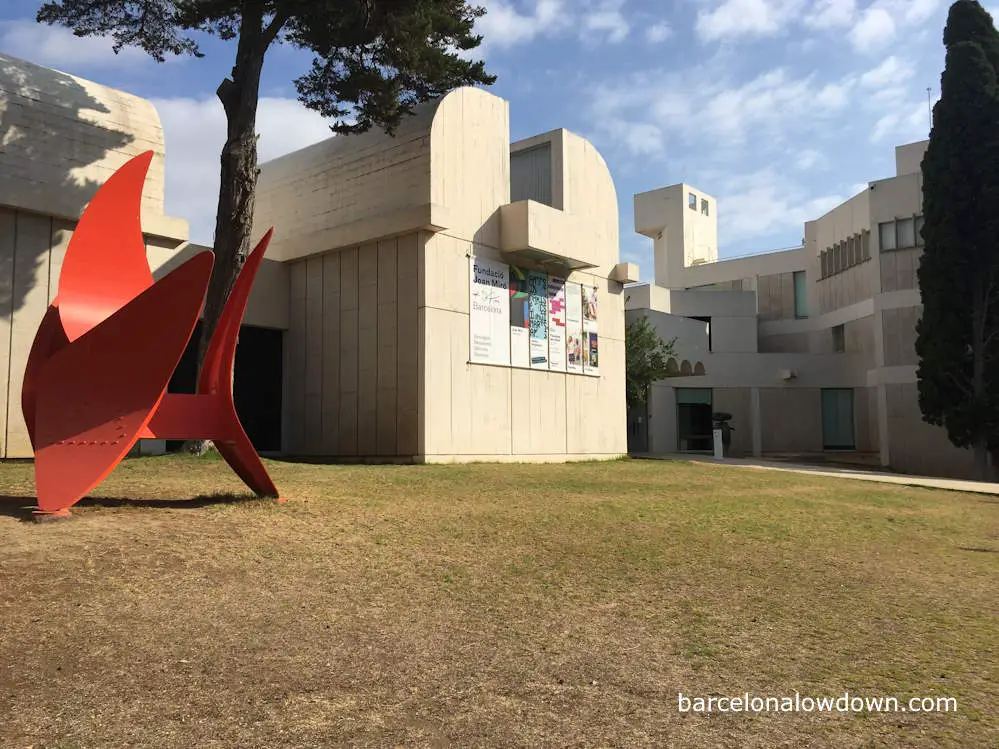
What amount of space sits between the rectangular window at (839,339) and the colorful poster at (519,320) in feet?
74.4

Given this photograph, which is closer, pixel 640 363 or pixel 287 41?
pixel 287 41

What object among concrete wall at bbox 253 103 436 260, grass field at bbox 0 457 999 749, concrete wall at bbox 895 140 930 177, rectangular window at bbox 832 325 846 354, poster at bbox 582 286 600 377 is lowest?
grass field at bbox 0 457 999 749

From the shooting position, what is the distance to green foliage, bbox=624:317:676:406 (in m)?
27.3

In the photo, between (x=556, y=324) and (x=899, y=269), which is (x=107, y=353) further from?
(x=899, y=269)

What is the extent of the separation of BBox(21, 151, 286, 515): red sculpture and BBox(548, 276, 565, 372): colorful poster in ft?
39.6

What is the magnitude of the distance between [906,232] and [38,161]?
1115 inches

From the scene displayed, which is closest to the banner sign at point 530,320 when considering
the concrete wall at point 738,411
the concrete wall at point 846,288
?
the concrete wall at point 846,288

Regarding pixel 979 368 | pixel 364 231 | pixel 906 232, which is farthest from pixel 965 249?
pixel 364 231

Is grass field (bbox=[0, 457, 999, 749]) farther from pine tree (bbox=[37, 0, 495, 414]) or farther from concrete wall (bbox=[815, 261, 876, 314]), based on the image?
concrete wall (bbox=[815, 261, 876, 314])

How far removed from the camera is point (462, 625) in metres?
5.45

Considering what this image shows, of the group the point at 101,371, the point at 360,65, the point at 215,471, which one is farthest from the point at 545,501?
the point at 360,65

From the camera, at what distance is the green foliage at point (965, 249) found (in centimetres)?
2469

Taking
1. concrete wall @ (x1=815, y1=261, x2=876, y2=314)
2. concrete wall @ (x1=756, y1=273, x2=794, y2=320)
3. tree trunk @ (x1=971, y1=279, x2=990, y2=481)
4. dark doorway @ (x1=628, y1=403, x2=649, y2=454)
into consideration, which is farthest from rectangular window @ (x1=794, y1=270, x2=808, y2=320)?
tree trunk @ (x1=971, y1=279, x2=990, y2=481)

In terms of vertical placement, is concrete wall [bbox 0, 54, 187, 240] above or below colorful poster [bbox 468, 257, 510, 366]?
above
